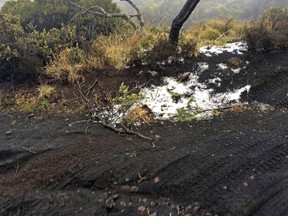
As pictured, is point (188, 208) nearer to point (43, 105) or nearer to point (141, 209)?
point (141, 209)

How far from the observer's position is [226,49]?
6.40m

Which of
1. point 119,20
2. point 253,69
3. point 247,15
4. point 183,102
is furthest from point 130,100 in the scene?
point 247,15

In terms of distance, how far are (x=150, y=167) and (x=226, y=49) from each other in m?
3.72

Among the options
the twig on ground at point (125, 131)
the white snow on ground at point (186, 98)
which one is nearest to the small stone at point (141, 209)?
the twig on ground at point (125, 131)

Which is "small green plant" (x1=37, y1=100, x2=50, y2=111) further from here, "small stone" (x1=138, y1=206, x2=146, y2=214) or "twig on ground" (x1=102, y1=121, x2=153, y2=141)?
"small stone" (x1=138, y1=206, x2=146, y2=214)

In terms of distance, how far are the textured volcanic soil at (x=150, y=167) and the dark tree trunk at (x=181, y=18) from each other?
219 cm

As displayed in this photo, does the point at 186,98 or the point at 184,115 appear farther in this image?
the point at 186,98

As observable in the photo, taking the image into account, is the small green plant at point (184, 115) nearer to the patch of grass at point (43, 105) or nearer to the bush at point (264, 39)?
the patch of grass at point (43, 105)

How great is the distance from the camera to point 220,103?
503cm

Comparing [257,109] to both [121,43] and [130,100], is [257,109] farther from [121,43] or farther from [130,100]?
[121,43]

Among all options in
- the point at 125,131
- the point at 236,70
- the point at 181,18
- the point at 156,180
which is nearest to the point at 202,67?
the point at 236,70

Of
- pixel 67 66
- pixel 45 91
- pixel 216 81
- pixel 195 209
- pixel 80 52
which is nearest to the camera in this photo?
pixel 195 209

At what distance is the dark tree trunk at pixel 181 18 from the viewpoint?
582cm

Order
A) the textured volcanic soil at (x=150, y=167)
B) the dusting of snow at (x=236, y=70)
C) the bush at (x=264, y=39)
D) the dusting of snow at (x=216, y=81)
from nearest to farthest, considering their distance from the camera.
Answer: the textured volcanic soil at (x=150, y=167), the dusting of snow at (x=216, y=81), the dusting of snow at (x=236, y=70), the bush at (x=264, y=39)
